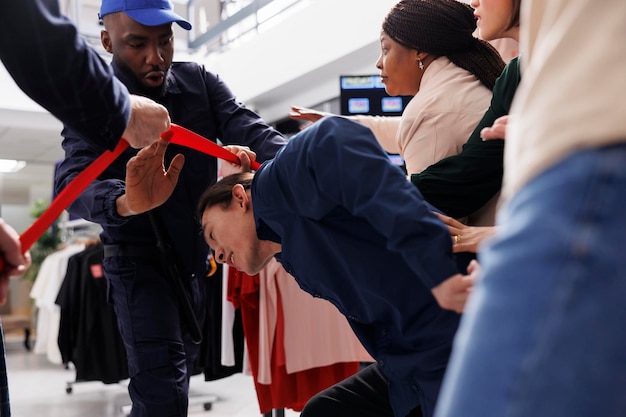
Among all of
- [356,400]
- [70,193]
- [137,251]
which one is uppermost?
[70,193]

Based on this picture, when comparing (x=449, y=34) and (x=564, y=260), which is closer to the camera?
(x=564, y=260)

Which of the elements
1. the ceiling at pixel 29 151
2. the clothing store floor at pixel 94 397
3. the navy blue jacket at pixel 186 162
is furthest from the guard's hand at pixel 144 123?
the ceiling at pixel 29 151

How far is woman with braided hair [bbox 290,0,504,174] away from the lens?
201 centimetres

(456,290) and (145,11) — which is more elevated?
(145,11)

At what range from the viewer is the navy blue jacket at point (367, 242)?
1.47 m

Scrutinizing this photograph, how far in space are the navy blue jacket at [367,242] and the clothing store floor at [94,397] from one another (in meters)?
3.04

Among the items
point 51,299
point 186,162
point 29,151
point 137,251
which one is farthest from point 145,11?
point 29,151

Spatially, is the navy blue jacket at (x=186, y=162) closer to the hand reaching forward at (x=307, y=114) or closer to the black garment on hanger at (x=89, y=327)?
the hand reaching forward at (x=307, y=114)

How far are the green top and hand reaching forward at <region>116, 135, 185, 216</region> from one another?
2.58 ft

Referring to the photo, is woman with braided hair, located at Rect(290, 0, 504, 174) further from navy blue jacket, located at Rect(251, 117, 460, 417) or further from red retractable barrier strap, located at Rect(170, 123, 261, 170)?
red retractable barrier strap, located at Rect(170, 123, 261, 170)

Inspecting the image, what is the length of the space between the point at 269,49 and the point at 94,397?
4.18 m

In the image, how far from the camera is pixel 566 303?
2.21ft

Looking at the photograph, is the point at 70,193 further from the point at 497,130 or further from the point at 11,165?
the point at 11,165

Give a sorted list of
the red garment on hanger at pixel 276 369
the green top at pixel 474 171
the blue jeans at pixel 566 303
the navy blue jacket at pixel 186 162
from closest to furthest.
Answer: the blue jeans at pixel 566 303 < the green top at pixel 474 171 < the navy blue jacket at pixel 186 162 < the red garment on hanger at pixel 276 369
